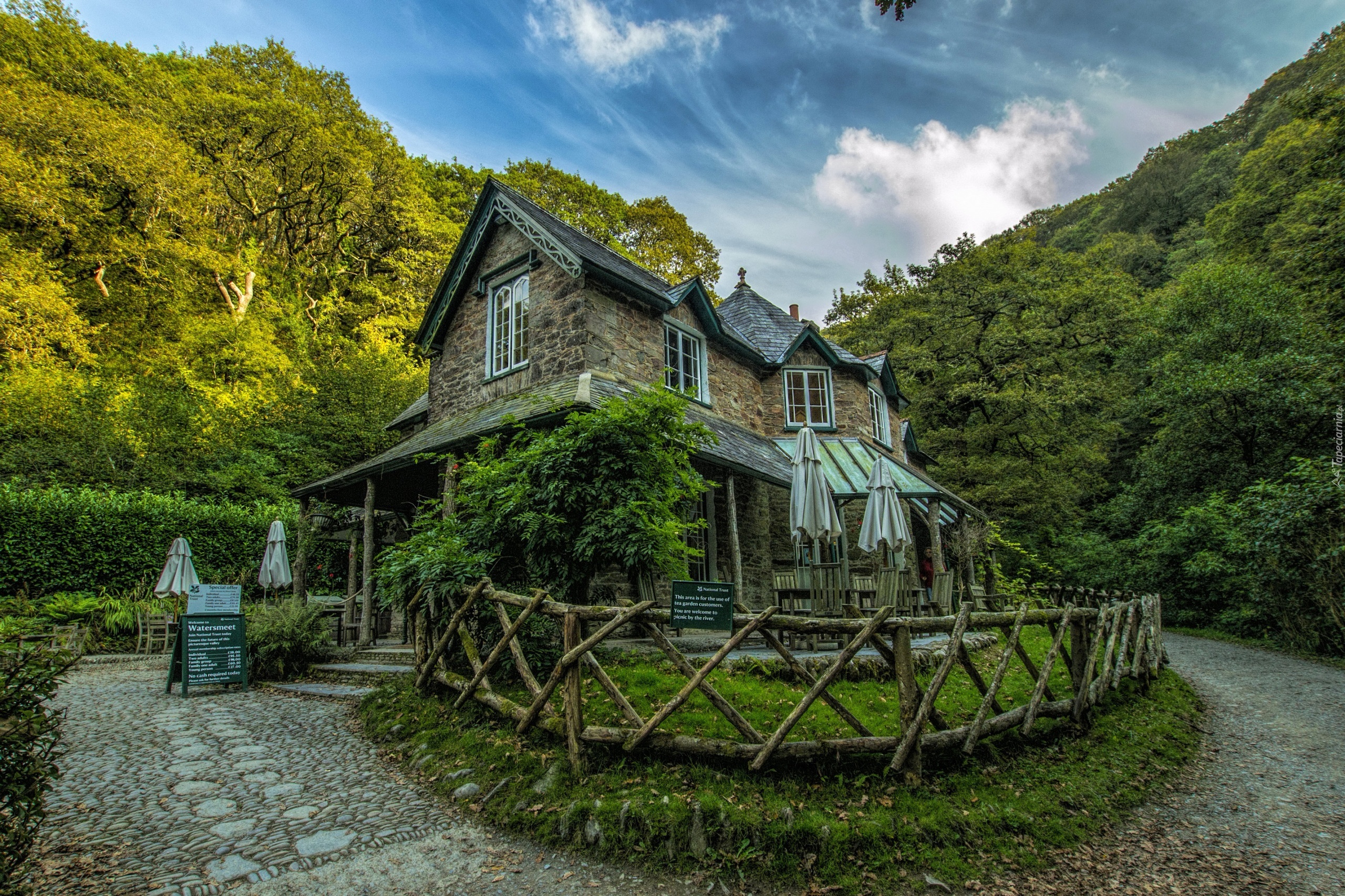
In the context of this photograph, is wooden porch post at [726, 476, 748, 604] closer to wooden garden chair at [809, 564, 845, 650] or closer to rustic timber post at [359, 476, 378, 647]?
wooden garden chair at [809, 564, 845, 650]

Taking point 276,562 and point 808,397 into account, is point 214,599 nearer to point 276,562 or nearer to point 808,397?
point 276,562

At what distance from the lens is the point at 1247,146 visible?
36281 millimetres

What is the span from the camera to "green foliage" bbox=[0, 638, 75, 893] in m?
2.77

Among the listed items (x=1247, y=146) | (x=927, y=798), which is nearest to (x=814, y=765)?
(x=927, y=798)

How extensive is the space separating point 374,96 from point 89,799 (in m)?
31.7

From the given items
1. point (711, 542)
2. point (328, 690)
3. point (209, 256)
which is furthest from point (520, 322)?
point (209, 256)

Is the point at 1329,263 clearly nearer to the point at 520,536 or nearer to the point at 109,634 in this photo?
the point at 520,536

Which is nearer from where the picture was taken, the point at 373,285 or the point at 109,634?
the point at 109,634

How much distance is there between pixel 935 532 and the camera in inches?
551

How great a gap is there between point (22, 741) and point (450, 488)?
25.4 ft

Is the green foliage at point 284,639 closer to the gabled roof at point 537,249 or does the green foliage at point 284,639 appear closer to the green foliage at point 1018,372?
the gabled roof at point 537,249

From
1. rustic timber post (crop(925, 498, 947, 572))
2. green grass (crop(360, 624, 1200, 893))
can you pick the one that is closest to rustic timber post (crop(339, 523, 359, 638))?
green grass (crop(360, 624, 1200, 893))

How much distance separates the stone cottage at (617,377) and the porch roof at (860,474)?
0.17 ft

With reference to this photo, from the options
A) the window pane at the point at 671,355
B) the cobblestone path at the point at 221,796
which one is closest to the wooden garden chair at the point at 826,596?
the window pane at the point at 671,355
